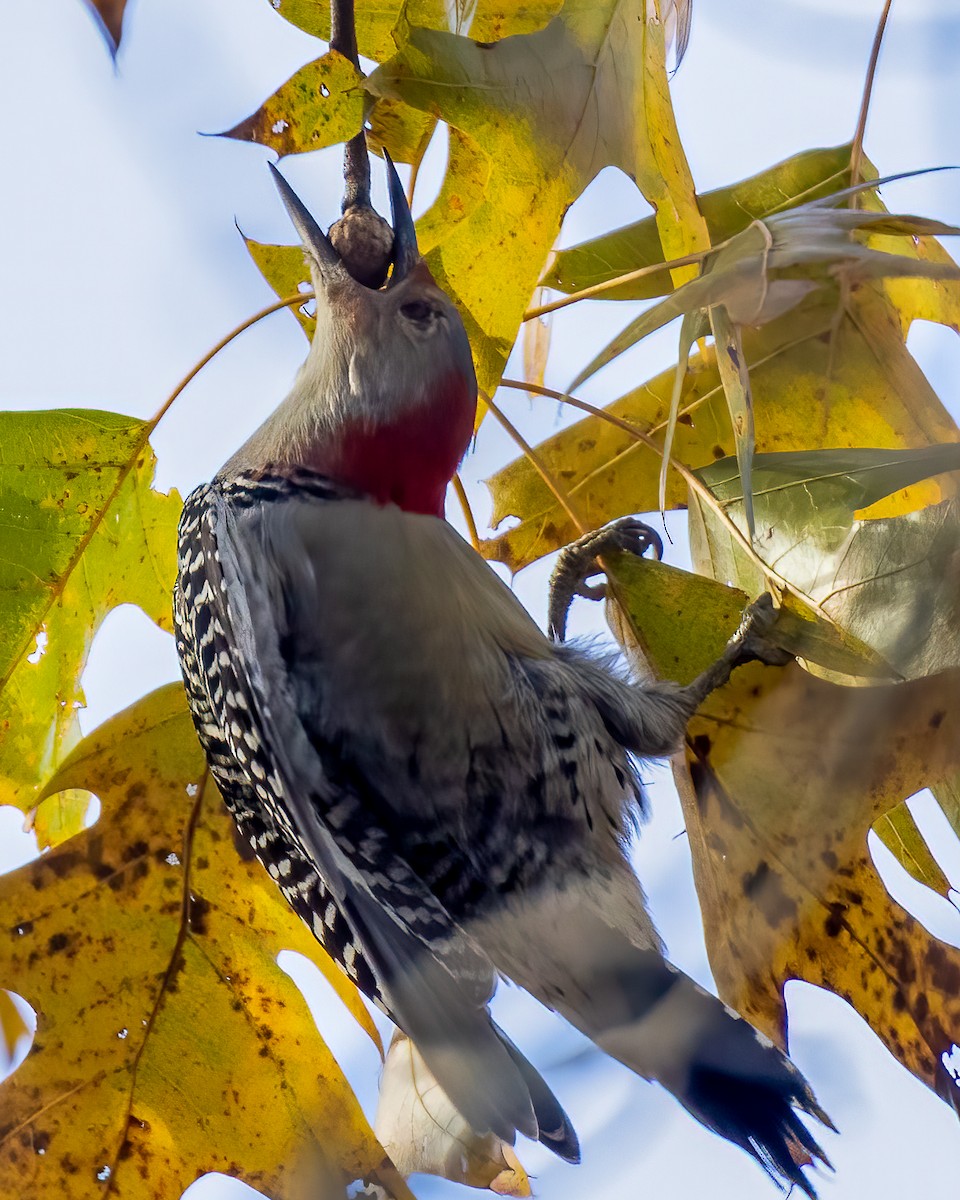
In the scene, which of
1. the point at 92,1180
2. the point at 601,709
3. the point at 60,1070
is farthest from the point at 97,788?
the point at 601,709

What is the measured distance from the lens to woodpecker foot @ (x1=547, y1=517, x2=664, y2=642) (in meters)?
1.36

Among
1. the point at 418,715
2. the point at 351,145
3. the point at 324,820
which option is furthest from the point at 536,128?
the point at 324,820

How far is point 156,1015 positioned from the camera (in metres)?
1.26

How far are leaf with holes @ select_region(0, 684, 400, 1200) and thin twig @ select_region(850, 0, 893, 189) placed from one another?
3.19ft

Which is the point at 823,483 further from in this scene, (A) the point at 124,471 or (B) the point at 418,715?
(A) the point at 124,471

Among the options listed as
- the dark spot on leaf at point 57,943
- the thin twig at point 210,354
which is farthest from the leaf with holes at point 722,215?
the dark spot on leaf at point 57,943

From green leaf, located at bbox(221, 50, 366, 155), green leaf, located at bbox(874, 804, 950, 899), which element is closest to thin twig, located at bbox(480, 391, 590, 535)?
green leaf, located at bbox(221, 50, 366, 155)

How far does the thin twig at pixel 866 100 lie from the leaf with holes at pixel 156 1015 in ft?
3.19

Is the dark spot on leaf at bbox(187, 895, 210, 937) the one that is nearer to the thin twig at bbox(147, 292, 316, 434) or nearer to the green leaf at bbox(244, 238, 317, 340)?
the thin twig at bbox(147, 292, 316, 434)

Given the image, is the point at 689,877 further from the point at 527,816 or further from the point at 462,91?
the point at 462,91

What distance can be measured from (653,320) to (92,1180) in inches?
39.2

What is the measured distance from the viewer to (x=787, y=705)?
1.09 m

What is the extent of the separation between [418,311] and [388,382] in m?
0.08

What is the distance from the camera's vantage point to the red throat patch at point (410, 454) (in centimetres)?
128
